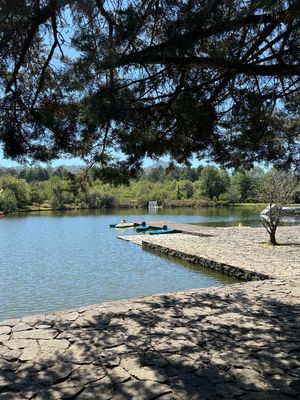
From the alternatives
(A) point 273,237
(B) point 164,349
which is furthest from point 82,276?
(B) point 164,349

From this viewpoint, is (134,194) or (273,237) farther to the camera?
(134,194)

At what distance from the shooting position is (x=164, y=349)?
4305mm

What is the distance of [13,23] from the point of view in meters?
3.83

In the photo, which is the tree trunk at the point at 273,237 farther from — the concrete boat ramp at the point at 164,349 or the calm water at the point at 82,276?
the concrete boat ramp at the point at 164,349

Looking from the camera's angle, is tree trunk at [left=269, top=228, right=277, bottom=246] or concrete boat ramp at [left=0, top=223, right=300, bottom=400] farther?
tree trunk at [left=269, top=228, right=277, bottom=246]

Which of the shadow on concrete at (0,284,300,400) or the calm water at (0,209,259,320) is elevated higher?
the shadow on concrete at (0,284,300,400)

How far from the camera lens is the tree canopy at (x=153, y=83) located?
354cm

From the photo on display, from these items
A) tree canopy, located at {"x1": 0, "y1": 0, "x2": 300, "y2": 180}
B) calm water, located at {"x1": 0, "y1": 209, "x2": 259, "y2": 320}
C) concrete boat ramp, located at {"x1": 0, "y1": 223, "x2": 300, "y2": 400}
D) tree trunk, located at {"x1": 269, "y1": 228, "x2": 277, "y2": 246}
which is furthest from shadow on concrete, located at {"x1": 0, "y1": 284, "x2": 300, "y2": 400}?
tree trunk, located at {"x1": 269, "y1": 228, "x2": 277, "y2": 246}

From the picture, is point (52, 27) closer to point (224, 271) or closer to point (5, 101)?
point (5, 101)

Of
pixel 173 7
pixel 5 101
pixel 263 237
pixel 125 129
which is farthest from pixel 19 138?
pixel 263 237

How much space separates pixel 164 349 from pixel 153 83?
284 centimetres

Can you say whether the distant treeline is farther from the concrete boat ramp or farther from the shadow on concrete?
the shadow on concrete

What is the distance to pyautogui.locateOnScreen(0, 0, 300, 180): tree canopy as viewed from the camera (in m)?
3.54

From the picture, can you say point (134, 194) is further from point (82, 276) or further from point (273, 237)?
point (82, 276)
